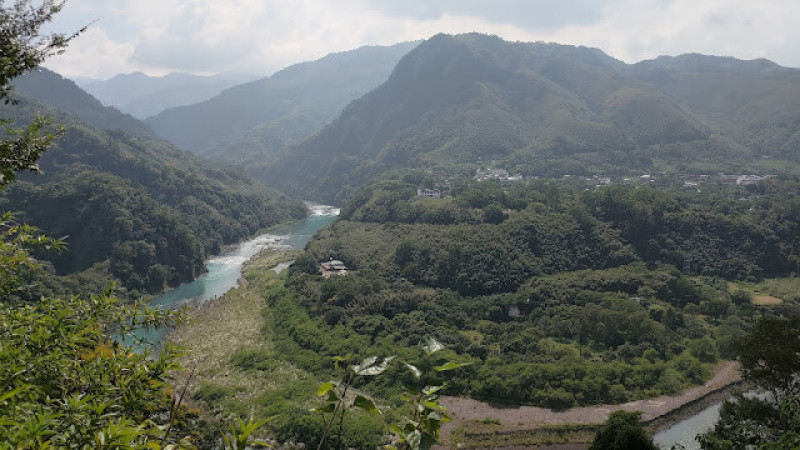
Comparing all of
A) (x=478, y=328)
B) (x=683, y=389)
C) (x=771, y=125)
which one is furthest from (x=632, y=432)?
(x=771, y=125)

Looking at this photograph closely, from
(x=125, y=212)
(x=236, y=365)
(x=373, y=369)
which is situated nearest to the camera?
(x=373, y=369)

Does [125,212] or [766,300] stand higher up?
[125,212]

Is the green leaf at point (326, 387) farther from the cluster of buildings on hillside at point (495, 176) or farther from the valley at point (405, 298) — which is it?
the cluster of buildings on hillside at point (495, 176)

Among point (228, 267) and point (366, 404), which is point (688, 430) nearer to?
point (366, 404)

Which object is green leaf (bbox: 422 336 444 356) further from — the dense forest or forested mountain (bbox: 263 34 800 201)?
forested mountain (bbox: 263 34 800 201)

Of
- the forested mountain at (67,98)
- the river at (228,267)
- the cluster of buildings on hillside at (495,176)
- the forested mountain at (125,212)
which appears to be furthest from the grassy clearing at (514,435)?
the forested mountain at (67,98)

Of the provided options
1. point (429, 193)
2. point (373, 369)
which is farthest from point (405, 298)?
point (429, 193)
